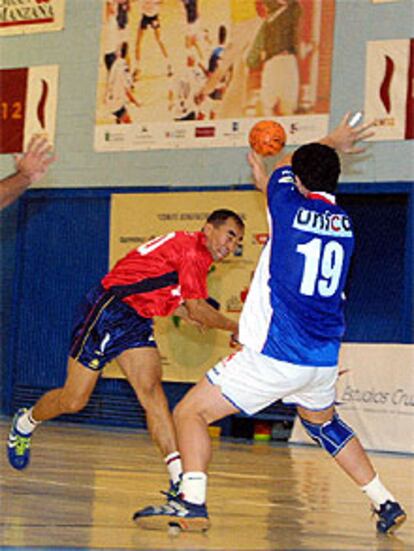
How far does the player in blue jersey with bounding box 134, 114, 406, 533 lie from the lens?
20.7 ft

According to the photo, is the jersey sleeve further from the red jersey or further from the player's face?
the player's face

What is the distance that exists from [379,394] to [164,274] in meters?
7.02

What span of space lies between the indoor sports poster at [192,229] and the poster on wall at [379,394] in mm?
2147

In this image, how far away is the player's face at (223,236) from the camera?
7984 mm

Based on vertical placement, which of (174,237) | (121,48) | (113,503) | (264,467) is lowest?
(264,467)

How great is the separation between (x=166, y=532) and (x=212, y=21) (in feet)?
40.5

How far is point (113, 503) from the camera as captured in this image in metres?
7.30

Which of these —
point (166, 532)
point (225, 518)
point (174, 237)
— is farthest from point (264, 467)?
point (166, 532)

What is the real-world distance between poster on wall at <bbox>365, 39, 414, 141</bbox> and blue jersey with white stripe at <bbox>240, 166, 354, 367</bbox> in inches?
382

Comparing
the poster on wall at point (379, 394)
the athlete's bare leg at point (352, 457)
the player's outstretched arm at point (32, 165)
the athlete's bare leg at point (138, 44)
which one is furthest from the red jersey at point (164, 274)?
the athlete's bare leg at point (138, 44)

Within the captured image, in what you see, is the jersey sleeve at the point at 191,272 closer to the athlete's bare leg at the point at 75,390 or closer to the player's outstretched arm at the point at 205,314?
the player's outstretched arm at the point at 205,314

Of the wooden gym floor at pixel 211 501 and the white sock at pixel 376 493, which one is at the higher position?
the white sock at pixel 376 493

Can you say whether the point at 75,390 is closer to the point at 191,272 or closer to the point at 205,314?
the point at 205,314

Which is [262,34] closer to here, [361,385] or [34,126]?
[34,126]
